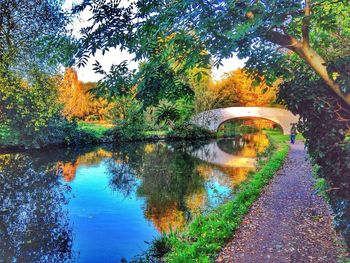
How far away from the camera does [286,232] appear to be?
21.6 ft

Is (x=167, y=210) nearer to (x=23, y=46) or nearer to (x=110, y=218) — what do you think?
(x=110, y=218)

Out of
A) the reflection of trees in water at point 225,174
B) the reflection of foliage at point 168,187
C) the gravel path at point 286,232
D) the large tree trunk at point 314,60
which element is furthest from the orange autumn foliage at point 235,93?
the large tree trunk at point 314,60

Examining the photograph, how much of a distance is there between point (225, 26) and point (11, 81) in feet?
38.8

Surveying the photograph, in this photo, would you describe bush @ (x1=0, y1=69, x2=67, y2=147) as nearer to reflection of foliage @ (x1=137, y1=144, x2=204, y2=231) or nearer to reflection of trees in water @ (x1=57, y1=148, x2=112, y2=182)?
reflection of trees in water @ (x1=57, y1=148, x2=112, y2=182)

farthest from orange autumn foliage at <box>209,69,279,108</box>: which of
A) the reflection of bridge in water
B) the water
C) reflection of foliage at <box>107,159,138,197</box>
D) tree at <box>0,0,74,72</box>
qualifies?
tree at <box>0,0,74,72</box>

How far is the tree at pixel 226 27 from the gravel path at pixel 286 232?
→ 1.94m

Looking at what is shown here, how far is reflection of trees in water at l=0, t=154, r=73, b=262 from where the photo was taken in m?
7.11

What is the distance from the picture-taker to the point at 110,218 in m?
9.45

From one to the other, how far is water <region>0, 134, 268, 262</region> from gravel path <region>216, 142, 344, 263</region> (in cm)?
188

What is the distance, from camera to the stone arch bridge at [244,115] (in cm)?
3447

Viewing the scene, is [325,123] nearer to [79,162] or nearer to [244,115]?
[79,162]

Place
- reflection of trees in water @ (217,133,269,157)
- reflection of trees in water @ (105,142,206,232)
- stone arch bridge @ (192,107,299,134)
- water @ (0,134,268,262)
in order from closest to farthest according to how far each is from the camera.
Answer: water @ (0,134,268,262), reflection of trees in water @ (105,142,206,232), reflection of trees in water @ (217,133,269,157), stone arch bridge @ (192,107,299,134)

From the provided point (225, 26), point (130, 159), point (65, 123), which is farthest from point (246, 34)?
point (65, 123)

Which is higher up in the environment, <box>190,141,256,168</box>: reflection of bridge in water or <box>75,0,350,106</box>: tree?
<box>75,0,350,106</box>: tree
